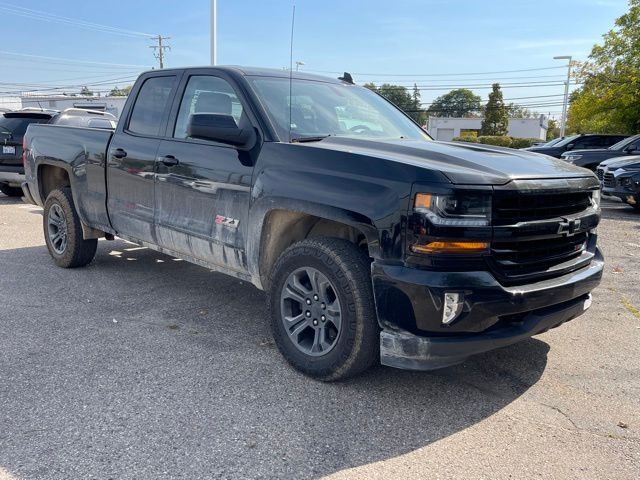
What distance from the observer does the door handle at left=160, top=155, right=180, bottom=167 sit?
439 cm

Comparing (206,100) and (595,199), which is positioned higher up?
(206,100)

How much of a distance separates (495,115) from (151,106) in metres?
79.8

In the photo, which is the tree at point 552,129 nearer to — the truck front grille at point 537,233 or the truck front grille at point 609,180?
the truck front grille at point 609,180

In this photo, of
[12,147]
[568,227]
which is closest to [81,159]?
[568,227]

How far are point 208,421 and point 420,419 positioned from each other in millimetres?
1168

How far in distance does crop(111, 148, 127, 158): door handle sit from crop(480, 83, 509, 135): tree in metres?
79.5

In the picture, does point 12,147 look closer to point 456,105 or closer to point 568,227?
point 568,227

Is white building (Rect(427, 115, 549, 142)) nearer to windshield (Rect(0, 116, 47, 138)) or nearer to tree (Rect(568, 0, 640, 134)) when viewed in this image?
tree (Rect(568, 0, 640, 134))

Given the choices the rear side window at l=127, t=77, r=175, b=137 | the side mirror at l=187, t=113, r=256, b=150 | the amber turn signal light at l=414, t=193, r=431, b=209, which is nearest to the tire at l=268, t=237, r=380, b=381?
the amber turn signal light at l=414, t=193, r=431, b=209

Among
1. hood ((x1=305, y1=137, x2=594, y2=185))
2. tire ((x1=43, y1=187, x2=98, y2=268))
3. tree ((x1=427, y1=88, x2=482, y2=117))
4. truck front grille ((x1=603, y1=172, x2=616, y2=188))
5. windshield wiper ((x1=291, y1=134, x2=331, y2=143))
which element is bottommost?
tire ((x1=43, y1=187, x2=98, y2=268))

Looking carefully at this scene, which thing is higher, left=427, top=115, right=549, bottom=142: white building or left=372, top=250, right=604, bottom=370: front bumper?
left=427, top=115, right=549, bottom=142: white building

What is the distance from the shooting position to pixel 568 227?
10.9 ft

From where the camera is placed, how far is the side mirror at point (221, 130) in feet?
12.2

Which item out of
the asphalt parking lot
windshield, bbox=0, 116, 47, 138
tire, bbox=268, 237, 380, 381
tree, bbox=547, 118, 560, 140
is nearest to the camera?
the asphalt parking lot
